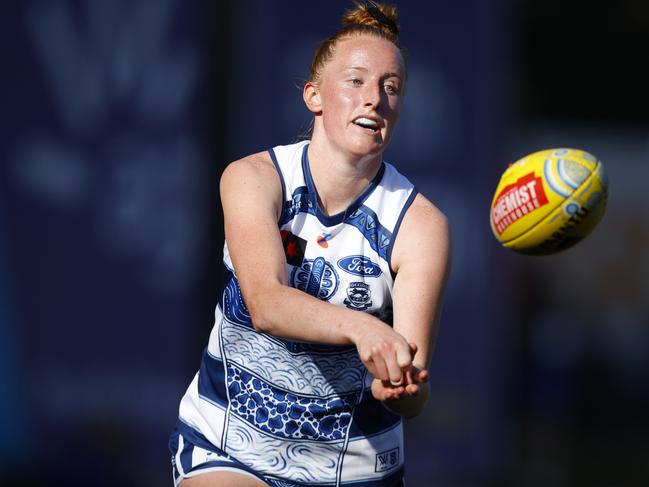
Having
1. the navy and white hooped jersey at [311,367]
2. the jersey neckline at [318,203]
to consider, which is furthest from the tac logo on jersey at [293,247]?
the jersey neckline at [318,203]

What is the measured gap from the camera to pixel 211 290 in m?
7.81

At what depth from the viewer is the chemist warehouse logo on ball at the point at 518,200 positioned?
3.96 m

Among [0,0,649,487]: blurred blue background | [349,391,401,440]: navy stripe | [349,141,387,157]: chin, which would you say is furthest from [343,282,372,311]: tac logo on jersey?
[0,0,649,487]: blurred blue background

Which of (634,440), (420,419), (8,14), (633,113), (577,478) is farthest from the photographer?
(633,113)

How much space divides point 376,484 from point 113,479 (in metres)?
4.33

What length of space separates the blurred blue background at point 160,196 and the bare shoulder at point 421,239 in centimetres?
413

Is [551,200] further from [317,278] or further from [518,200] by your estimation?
[317,278]

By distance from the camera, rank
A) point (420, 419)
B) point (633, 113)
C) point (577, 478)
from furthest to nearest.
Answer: point (633, 113)
point (577, 478)
point (420, 419)

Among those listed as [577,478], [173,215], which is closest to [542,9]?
[577,478]

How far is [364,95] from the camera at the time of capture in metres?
3.79

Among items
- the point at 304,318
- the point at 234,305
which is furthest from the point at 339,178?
the point at 304,318

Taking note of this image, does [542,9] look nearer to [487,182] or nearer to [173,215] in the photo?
[487,182]

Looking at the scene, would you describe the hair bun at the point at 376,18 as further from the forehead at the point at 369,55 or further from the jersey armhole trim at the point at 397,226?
the jersey armhole trim at the point at 397,226

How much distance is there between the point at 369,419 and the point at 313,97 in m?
1.14
